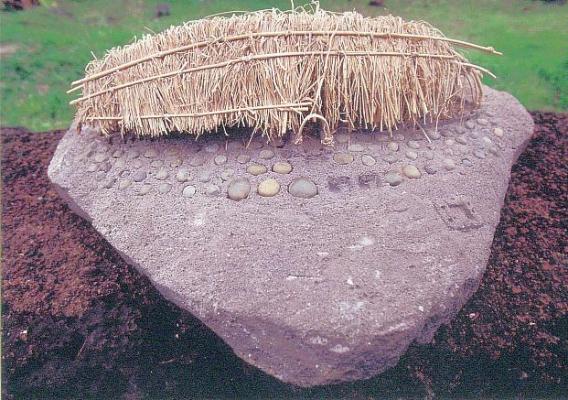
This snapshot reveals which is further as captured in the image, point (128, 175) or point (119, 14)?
point (119, 14)

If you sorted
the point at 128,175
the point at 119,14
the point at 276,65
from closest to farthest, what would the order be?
the point at 276,65
the point at 128,175
the point at 119,14

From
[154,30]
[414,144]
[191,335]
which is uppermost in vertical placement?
[154,30]

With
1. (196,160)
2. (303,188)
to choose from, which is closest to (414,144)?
(303,188)

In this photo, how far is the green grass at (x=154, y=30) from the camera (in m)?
2.09

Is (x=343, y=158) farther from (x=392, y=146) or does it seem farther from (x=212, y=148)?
(x=212, y=148)

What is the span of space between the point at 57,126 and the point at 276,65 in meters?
1.42

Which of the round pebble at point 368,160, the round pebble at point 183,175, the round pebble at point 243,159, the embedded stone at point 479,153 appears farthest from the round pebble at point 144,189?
the embedded stone at point 479,153

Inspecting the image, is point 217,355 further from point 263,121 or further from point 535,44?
point 535,44

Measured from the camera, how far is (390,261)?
1502 mm

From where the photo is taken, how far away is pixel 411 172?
1818 millimetres

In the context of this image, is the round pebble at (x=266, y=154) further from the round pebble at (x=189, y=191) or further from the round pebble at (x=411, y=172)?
the round pebble at (x=411, y=172)

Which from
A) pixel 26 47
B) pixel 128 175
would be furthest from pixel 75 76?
pixel 128 175

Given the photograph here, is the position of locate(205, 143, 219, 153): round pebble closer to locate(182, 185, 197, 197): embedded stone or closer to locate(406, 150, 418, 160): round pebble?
locate(182, 185, 197, 197): embedded stone

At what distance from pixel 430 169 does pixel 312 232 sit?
0.56 metres
